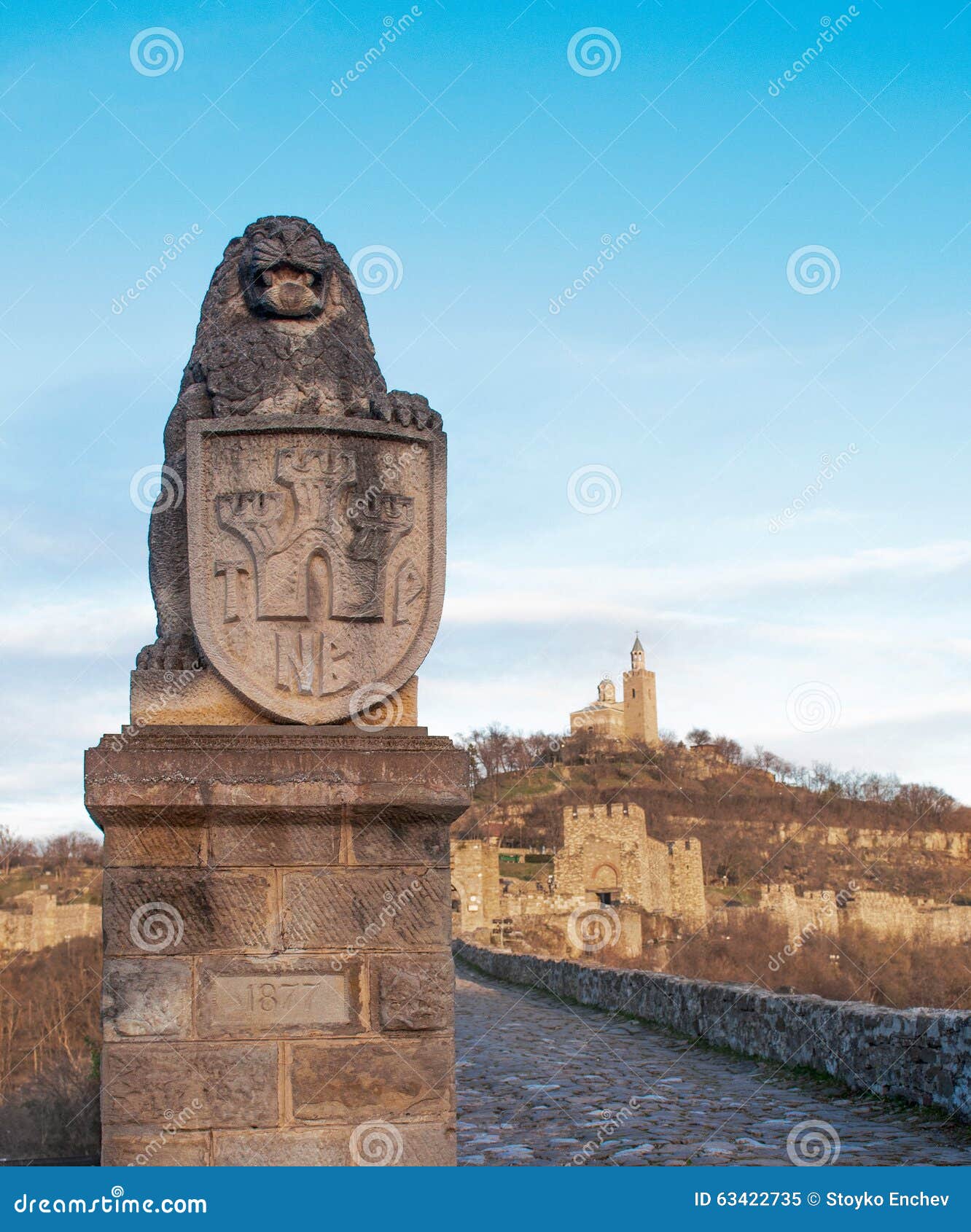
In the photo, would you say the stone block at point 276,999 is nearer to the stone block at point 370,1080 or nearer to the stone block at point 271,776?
the stone block at point 370,1080

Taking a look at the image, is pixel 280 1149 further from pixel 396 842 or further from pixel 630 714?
pixel 630 714

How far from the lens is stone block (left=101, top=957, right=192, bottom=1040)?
374cm

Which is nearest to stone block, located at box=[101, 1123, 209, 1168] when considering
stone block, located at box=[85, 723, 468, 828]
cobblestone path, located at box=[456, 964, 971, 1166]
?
stone block, located at box=[85, 723, 468, 828]

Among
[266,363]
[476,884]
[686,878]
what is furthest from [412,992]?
[686,878]

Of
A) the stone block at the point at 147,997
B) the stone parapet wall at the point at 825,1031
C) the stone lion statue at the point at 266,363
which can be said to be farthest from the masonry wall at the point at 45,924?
the stone block at the point at 147,997

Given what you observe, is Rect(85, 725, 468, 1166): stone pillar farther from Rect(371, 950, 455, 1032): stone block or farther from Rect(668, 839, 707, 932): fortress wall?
Rect(668, 839, 707, 932): fortress wall

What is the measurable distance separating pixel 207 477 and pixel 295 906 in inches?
51.6

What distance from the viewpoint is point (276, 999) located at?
3793 millimetres

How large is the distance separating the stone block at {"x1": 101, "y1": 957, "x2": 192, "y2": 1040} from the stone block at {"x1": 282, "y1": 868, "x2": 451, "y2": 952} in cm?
32

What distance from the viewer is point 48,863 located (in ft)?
95.5

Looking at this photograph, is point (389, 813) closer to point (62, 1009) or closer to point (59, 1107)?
point (59, 1107)

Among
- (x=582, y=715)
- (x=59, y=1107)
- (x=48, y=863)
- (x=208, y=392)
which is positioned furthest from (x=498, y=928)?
(x=582, y=715)

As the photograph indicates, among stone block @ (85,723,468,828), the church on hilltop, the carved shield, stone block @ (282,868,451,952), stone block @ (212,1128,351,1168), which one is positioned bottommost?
stone block @ (212,1128,351,1168)

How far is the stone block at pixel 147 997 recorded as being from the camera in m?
3.74
